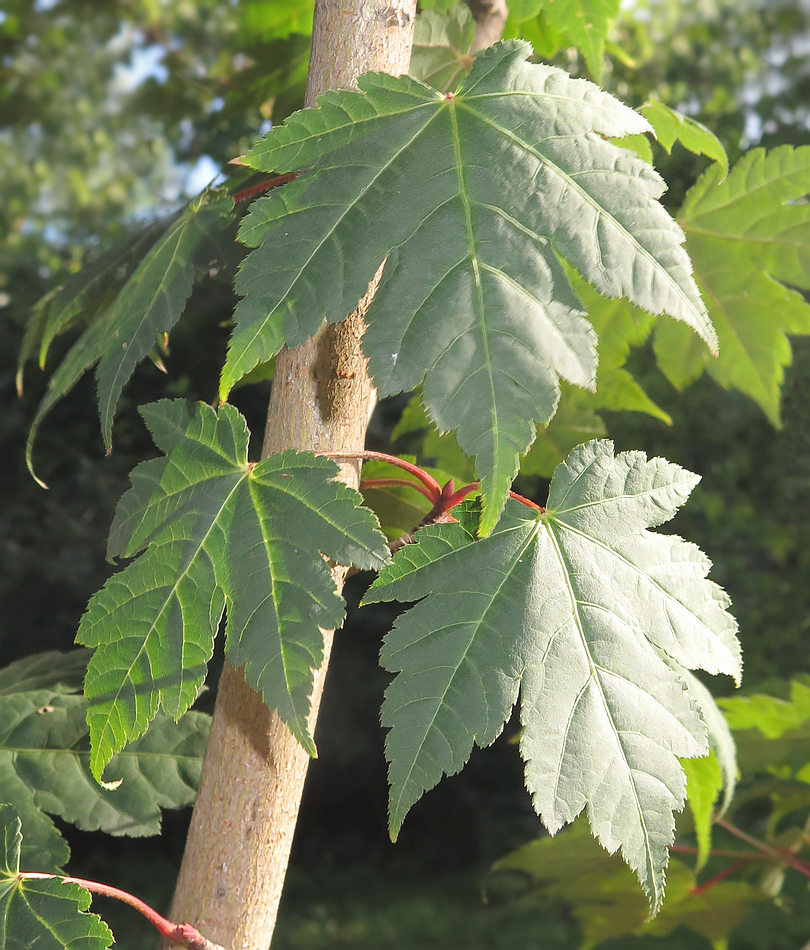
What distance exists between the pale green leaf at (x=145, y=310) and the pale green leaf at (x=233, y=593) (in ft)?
0.23

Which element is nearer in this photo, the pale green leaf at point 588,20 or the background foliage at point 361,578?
the pale green leaf at point 588,20

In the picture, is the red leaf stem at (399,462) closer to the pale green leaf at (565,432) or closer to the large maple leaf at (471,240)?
the large maple leaf at (471,240)

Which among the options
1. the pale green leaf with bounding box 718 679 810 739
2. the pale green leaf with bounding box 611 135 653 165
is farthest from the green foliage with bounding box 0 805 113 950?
the pale green leaf with bounding box 718 679 810 739

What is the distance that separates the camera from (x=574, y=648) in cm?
51

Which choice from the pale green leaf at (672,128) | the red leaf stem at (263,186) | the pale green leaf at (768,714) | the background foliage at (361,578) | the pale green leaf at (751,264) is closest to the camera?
the red leaf stem at (263,186)

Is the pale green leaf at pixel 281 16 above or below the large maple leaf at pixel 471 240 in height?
above

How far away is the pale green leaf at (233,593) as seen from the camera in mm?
483

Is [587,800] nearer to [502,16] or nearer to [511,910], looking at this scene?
[502,16]

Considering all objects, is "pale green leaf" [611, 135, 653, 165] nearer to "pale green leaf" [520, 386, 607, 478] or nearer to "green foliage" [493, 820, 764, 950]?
"pale green leaf" [520, 386, 607, 478]

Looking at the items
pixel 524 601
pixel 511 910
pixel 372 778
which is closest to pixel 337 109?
pixel 524 601

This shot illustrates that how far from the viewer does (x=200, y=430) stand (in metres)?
0.56

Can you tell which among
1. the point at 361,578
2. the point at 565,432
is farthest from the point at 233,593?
the point at 361,578

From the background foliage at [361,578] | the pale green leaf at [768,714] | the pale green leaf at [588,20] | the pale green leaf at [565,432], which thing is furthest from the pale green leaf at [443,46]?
the pale green leaf at [768,714]

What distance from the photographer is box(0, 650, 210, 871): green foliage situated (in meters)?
0.61
